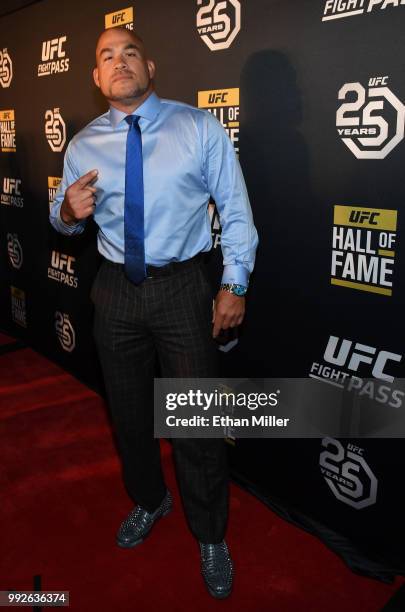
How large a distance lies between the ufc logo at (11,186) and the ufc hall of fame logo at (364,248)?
2.78m

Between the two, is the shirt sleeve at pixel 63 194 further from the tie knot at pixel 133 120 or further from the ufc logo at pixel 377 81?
the ufc logo at pixel 377 81

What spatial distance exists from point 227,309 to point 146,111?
28.1 inches

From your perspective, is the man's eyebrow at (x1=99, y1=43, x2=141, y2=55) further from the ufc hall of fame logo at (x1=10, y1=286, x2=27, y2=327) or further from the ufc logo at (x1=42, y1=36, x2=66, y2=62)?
the ufc hall of fame logo at (x1=10, y1=286, x2=27, y2=327)

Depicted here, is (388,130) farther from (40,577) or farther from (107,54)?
(40,577)

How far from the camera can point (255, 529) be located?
7.50 feet

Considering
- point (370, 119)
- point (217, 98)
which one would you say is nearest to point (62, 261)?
point (217, 98)

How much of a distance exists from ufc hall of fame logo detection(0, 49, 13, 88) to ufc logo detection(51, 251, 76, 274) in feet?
4.14

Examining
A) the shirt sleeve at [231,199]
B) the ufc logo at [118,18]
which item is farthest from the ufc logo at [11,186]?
the shirt sleeve at [231,199]

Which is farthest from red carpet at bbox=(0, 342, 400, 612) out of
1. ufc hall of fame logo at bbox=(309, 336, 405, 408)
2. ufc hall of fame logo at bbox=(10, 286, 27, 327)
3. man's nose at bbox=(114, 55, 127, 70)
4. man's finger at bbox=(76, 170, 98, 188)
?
man's nose at bbox=(114, 55, 127, 70)

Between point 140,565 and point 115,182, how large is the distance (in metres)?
1.45

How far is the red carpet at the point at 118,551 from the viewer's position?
6.35ft

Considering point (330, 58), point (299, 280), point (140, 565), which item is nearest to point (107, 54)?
point (330, 58)

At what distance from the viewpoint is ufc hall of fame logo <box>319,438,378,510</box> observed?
82.7 inches

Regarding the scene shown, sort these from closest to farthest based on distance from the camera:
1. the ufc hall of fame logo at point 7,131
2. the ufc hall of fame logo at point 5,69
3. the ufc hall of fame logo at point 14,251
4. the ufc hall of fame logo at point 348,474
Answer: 1. the ufc hall of fame logo at point 348,474
2. the ufc hall of fame logo at point 5,69
3. the ufc hall of fame logo at point 7,131
4. the ufc hall of fame logo at point 14,251
